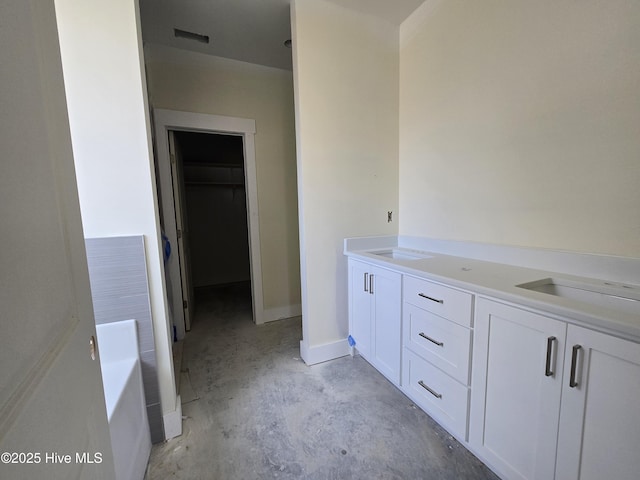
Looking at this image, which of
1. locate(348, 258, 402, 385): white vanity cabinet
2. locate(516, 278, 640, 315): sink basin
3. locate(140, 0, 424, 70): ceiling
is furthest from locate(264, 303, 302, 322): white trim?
locate(140, 0, 424, 70): ceiling

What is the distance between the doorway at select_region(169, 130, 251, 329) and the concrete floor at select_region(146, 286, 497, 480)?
6.71 ft

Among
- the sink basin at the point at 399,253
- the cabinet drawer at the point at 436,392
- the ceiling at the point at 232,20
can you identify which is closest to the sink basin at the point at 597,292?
A: the cabinet drawer at the point at 436,392

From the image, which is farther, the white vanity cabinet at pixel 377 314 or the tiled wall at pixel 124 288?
the white vanity cabinet at pixel 377 314

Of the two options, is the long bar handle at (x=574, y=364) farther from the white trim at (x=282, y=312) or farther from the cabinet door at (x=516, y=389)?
the white trim at (x=282, y=312)

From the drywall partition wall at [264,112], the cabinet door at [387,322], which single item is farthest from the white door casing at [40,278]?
the drywall partition wall at [264,112]

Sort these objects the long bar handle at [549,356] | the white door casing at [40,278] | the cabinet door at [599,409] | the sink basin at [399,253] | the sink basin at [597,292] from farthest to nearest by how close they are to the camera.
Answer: the sink basin at [399,253] < the sink basin at [597,292] < the long bar handle at [549,356] < the cabinet door at [599,409] < the white door casing at [40,278]

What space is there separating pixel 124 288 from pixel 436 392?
5.50 ft

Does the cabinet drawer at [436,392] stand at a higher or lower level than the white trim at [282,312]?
higher

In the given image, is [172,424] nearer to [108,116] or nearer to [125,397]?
[125,397]

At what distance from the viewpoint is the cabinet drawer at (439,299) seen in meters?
1.20

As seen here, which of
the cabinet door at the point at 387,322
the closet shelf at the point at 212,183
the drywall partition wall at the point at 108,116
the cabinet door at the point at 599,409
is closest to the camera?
the cabinet door at the point at 599,409

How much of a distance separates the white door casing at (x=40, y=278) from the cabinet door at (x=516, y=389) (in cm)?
131

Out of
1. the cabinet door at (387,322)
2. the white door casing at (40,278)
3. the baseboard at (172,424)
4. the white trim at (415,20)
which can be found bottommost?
the baseboard at (172,424)

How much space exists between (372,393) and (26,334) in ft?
5.96
